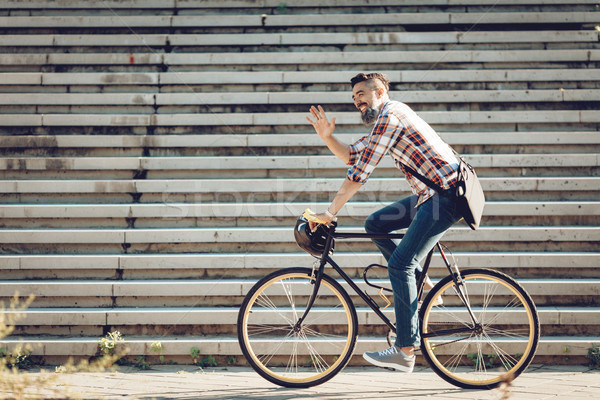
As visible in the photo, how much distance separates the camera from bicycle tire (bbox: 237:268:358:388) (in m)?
3.69

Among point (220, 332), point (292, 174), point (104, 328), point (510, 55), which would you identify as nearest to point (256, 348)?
point (220, 332)

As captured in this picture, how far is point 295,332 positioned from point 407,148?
1440 mm

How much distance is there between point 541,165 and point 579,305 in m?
1.42

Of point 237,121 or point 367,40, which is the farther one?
point 367,40

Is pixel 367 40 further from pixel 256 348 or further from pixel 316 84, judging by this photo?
pixel 256 348

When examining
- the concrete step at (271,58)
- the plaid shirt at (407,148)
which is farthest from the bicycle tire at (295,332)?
the concrete step at (271,58)

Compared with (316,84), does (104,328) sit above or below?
below

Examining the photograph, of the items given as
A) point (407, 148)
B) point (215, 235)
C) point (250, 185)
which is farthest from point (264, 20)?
point (407, 148)

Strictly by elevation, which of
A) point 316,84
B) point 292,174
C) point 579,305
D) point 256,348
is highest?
point 316,84

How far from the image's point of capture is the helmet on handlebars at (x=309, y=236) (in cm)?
363

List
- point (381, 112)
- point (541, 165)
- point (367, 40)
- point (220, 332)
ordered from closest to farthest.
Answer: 1. point (381, 112)
2. point (220, 332)
3. point (541, 165)
4. point (367, 40)

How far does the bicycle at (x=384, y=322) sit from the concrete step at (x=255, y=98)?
2221 millimetres

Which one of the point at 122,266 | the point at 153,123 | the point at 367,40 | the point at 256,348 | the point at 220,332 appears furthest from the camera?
the point at 367,40

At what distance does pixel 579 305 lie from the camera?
4.69 meters
